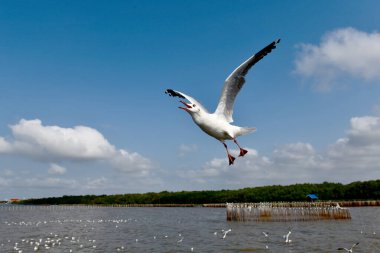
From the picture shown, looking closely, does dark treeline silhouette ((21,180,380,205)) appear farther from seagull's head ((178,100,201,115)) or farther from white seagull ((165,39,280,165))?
seagull's head ((178,100,201,115))

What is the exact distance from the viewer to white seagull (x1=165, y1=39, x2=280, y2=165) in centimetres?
530

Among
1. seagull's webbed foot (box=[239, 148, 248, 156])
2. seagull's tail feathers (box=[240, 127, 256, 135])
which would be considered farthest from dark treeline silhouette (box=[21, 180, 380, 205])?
seagull's webbed foot (box=[239, 148, 248, 156])

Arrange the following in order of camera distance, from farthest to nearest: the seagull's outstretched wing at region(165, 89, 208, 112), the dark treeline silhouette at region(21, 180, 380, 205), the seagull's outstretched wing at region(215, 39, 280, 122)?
the dark treeline silhouette at region(21, 180, 380, 205) < the seagull's outstretched wing at region(215, 39, 280, 122) < the seagull's outstretched wing at region(165, 89, 208, 112)

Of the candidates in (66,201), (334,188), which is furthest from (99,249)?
(66,201)

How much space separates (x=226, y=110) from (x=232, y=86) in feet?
1.18

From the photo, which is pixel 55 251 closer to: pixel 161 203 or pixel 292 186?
pixel 292 186

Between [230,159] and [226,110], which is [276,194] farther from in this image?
[230,159]

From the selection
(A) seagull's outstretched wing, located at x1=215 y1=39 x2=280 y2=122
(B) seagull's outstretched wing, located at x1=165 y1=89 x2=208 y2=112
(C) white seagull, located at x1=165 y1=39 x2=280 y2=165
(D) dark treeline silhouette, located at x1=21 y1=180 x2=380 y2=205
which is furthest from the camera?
(D) dark treeline silhouette, located at x1=21 y1=180 x2=380 y2=205

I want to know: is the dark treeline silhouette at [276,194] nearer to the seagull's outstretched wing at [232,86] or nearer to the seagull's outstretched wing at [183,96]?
the seagull's outstretched wing at [183,96]

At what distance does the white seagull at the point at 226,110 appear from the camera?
5.30 meters

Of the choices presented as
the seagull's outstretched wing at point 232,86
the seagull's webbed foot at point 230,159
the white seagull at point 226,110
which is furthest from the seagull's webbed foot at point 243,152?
the seagull's outstretched wing at point 232,86

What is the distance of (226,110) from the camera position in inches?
254

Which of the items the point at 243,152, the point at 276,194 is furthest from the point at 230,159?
the point at 276,194

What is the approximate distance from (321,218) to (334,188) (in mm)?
31745
